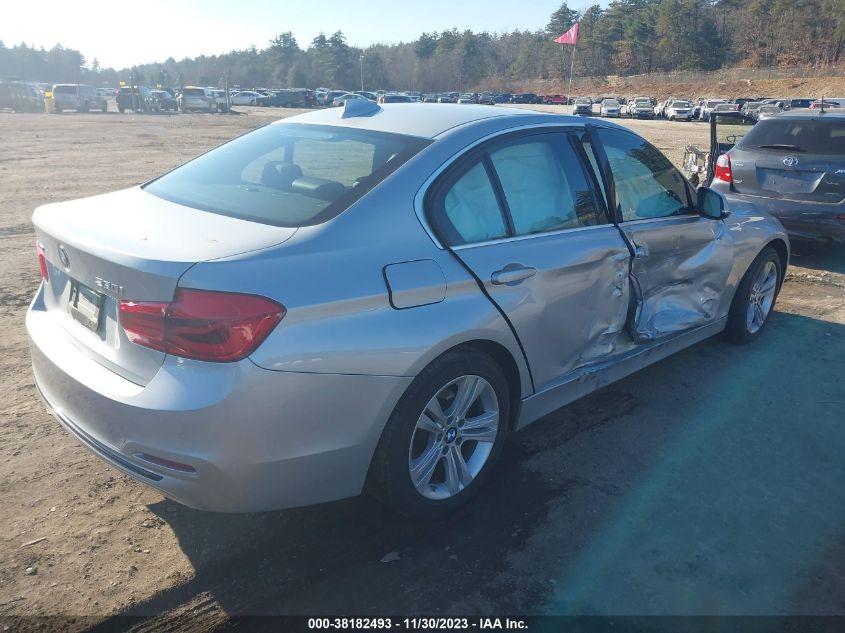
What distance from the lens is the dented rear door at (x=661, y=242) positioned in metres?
3.92

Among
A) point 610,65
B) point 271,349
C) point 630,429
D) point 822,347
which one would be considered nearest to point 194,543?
point 271,349

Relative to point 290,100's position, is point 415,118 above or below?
below

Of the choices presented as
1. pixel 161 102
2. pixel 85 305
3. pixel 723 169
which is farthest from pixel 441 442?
pixel 161 102

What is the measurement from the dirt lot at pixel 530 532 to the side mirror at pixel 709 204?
1182 mm

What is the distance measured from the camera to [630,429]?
3955 mm

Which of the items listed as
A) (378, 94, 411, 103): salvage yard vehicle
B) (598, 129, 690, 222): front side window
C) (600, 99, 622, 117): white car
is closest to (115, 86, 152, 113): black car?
(378, 94, 411, 103): salvage yard vehicle

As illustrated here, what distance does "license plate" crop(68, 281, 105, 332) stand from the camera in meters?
2.66

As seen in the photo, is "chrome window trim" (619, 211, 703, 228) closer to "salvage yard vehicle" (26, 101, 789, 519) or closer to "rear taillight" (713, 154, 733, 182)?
"salvage yard vehicle" (26, 101, 789, 519)

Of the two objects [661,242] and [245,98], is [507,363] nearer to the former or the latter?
[661,242]

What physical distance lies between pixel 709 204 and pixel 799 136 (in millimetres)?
4038

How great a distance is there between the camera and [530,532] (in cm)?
301

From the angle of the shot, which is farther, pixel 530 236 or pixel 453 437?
pixel 530 236

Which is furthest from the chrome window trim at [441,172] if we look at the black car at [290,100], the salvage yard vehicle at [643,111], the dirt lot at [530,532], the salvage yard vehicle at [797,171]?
the black car at [290,100]

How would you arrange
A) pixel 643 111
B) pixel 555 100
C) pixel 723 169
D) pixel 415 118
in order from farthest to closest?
pixel 555 100
pixel 643 111
pixel 723 169
pixel 415 118
